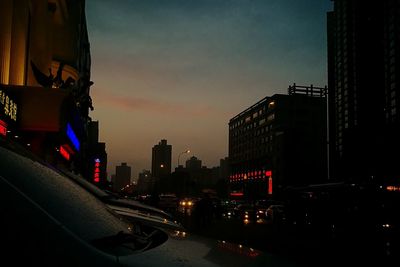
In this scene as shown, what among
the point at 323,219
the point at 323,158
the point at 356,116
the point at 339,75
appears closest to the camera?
the point at 323,219

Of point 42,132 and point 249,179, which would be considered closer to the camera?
point 42,132

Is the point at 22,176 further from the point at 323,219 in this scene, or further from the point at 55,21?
the point at 55,21

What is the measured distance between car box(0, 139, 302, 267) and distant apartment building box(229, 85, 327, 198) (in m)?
98.4

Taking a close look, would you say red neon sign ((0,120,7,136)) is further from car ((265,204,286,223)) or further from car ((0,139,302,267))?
car ((265,204,286,223))

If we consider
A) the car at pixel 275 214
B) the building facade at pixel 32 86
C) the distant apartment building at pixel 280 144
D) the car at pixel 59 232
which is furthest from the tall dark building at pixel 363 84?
the car at pixel 59 232

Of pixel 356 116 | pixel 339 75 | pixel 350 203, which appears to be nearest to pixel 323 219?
pixel 350 203

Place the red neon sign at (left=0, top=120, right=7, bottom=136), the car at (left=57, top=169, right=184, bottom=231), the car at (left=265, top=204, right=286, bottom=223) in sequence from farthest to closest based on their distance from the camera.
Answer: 1. the car at (left=265, top=204, right=286, bottom=223)
2. the red neon sign at (left=0, top=120, right=7, bottom=136)
3. the car at (left=57, top=169, right=184, bottom=231)

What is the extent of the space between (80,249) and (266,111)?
138252 mm

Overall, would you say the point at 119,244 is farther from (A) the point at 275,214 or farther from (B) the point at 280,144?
(B) the point at 280,144

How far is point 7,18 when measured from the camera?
20359mm

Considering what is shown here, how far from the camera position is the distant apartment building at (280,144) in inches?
4355

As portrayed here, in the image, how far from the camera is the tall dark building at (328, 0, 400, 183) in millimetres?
72250

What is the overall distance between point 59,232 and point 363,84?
109 meters

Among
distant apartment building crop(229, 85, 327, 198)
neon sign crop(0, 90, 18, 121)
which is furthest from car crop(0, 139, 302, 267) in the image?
distant apartment building crop(229, 85, 327, 198)
